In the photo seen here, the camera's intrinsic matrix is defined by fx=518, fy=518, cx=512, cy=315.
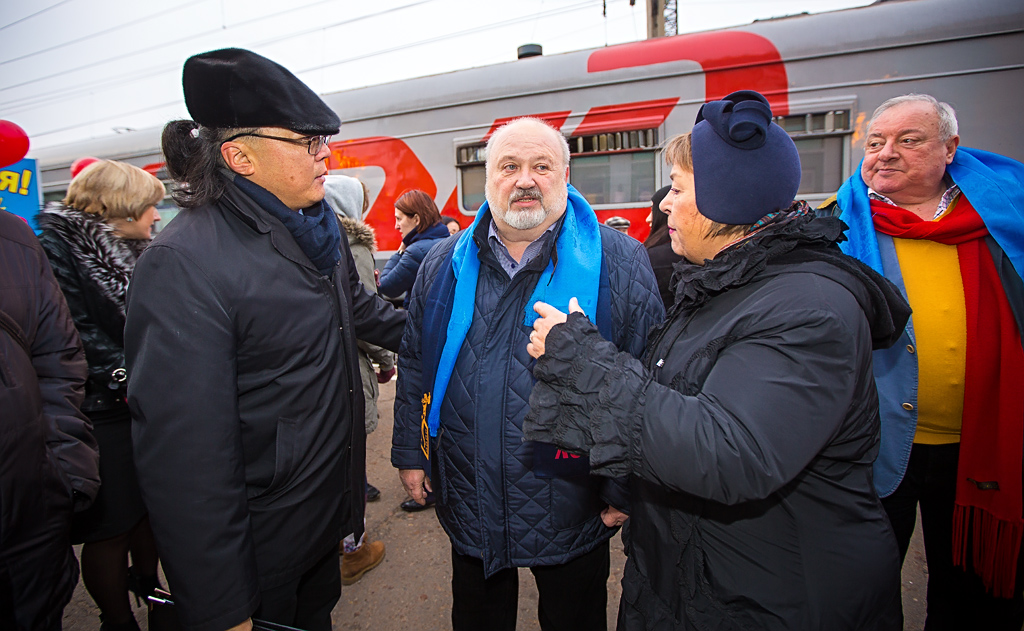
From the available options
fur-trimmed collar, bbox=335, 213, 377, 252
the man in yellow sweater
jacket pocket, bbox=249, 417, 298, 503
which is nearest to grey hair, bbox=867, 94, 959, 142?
the man in yellow sweater

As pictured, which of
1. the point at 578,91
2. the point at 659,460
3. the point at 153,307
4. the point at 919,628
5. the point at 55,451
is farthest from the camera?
the point at 578,91

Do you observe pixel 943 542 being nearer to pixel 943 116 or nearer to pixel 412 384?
pixel 943 116

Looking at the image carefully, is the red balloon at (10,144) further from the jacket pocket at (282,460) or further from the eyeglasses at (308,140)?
the jacket pocket at (282,460)

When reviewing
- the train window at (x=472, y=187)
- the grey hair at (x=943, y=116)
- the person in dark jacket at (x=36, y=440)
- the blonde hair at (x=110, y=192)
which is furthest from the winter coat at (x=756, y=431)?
the train window at (x=472, y=187)

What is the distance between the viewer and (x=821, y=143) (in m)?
4.77

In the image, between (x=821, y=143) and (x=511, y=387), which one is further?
(x=821, y=143)

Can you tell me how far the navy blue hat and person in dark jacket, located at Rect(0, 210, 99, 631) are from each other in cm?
182

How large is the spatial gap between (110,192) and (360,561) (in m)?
2.10

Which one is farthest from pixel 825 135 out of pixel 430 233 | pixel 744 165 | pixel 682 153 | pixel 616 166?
pixel 744 165

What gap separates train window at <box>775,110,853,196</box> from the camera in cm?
470

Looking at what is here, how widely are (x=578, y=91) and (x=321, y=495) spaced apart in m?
4.90

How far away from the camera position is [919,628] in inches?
90.1

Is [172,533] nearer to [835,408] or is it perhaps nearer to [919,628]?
[835,408]

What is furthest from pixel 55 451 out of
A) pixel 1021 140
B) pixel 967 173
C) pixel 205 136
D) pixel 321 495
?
pixel 1021 140
